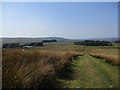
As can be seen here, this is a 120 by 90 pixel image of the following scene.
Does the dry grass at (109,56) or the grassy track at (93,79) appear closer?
the grassy track at (93,79)

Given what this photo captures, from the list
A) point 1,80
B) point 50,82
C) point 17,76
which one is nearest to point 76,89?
point 50,82

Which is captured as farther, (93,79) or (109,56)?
(109,56)

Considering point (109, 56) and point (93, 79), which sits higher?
point (93, 79)

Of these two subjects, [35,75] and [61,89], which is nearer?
[35,75]

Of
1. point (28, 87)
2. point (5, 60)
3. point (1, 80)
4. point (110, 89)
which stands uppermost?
point (5, 60)

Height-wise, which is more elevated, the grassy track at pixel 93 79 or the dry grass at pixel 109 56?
the grassy track at pixel 93 79

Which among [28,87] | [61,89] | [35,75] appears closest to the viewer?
[28,87]

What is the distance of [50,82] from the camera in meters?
6.48

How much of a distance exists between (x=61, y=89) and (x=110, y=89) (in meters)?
1.92

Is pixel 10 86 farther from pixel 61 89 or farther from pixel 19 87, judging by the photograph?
pixel 61 89

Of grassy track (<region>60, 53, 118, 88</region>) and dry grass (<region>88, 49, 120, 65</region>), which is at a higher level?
grassy track (<region>60, 53, 118, 88</region>)

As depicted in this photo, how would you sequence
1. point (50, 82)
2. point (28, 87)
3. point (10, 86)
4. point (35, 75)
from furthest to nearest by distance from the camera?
1. point (50, 82)
2. point (35, 75)
3. point (28, 87)
4. point (10, 86)

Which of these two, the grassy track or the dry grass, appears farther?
the dry grass

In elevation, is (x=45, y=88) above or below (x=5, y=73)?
below
